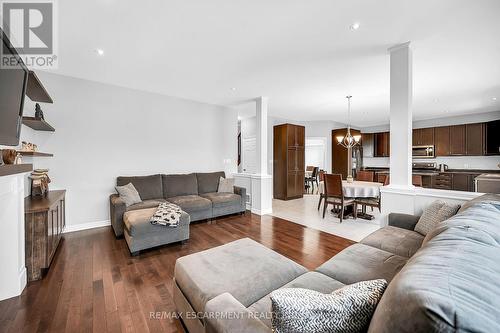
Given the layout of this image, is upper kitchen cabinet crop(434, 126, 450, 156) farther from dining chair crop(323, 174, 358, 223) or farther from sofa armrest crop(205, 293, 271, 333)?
sofa armrest crop(205, 293, 271, 333)

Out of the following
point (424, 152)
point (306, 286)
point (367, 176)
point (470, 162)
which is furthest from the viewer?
point (424, 152)

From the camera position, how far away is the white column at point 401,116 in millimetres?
2568

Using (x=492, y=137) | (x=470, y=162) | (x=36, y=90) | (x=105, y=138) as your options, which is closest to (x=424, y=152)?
(x=470, y=162)

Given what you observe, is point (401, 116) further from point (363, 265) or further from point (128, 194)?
point (128, 194)

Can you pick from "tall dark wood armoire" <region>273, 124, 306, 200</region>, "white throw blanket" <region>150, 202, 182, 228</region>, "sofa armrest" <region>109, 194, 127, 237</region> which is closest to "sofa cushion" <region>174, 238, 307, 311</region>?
"white throw blanket" <region>150, 202, 182, 228</region>

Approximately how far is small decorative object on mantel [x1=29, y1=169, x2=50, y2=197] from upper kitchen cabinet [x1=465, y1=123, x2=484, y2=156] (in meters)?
10.0

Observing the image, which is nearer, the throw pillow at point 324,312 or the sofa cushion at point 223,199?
the throw pillow at point 324,312

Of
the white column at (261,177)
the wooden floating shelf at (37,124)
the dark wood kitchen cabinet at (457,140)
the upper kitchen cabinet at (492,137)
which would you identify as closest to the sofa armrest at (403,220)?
the white column at (261,177)

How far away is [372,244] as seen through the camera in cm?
198

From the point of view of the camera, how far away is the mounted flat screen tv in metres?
1.59

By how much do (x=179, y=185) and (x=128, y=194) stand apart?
1.05m

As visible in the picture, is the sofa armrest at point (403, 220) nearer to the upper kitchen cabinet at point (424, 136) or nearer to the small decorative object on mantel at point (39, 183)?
the small decorative object on mantel at point (39, 183)

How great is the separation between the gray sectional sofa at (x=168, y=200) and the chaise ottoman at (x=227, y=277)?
4.52 feet

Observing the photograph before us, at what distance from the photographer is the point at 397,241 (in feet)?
6.42
